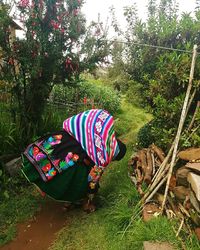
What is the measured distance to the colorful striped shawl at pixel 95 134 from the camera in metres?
3.97

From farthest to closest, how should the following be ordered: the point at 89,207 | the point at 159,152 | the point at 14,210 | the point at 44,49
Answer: the point at 44,49 → the point at 159,152 → the point at 14,210 → the point at 89,207

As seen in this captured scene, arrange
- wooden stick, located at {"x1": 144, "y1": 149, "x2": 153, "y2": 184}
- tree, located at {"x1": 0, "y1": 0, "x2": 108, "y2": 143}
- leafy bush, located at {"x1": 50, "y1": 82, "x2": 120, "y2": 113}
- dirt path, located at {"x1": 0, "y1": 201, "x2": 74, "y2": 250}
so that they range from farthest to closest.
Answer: leafy bush, located at {"x1": 50, "y1": 82, "x2": 120, "y2": 113} → tree, located at {"x1": 0, "y1": 0, "x2": 108, "y2": 143} → wooden stick, located at {"x1": 144, "y1": 149, "x2": 153, "y2": 184} → dirt path, located at {"x1": 0, "y1": 201, "x2": 74, "y2": 250}

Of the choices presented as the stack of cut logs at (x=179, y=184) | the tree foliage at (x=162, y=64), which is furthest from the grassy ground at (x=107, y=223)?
the tree foliage at (x=162, y=64)

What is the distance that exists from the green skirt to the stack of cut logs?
909mm

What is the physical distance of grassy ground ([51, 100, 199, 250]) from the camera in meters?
3.18

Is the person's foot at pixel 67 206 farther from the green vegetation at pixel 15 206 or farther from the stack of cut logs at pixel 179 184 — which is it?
the stack of cut logs at pixel 179 184

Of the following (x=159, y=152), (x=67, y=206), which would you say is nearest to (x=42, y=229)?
(x=67, y=206)

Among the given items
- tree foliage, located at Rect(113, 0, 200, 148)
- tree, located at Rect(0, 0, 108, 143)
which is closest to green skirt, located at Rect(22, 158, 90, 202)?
tree foliage, located at Rect(113, 0, 200, 148)

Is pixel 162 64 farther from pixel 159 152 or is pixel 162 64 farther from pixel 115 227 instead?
pixel 115 227

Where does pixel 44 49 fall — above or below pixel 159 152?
above

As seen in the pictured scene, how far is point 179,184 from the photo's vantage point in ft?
12.2

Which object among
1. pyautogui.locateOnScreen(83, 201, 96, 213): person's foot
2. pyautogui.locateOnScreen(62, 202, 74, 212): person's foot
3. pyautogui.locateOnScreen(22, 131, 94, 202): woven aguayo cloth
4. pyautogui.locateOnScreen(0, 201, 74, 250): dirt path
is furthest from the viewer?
pyautogui.locateOnScreen(62, 202, 74, 212): person's foot

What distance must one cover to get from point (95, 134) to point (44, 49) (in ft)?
7.13

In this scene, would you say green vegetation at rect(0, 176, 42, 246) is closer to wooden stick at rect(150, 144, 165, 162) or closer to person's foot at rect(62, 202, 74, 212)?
person's foot at rect(62, 202, 74, 212)
